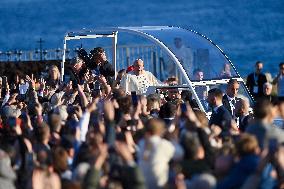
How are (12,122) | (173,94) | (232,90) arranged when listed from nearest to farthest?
(12,122) < (232,90) < (173,94)

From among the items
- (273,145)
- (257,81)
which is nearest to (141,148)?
(273,145)

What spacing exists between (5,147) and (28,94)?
19.9 ft

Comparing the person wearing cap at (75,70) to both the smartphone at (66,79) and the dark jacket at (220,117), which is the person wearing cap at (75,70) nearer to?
the smartphone at (66,79)

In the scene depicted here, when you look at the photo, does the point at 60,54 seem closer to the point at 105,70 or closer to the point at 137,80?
the point at 105,70

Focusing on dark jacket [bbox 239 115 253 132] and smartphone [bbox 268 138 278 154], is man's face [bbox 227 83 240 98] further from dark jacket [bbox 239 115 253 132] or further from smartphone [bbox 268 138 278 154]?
smartphone [bbox 268 138 278 154]

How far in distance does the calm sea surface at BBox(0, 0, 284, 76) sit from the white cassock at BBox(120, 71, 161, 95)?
144 feet

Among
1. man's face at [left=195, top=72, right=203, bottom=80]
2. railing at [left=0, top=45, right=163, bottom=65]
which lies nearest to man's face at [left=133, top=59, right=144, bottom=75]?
man's face at [left=195, top=72, right=203, bottom=80]

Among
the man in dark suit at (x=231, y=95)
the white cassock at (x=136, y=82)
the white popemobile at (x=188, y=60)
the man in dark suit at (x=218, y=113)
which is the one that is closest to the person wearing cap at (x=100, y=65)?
the white cassock at (x=136, y=82)

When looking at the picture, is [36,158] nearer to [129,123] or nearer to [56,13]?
[129,123]

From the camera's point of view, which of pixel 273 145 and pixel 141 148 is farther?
pixel 141 148

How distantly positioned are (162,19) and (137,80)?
165 feet

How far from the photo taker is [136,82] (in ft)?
65.3

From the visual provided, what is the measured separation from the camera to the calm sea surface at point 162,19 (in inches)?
2625

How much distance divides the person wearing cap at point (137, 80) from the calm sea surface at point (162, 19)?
144 ft
